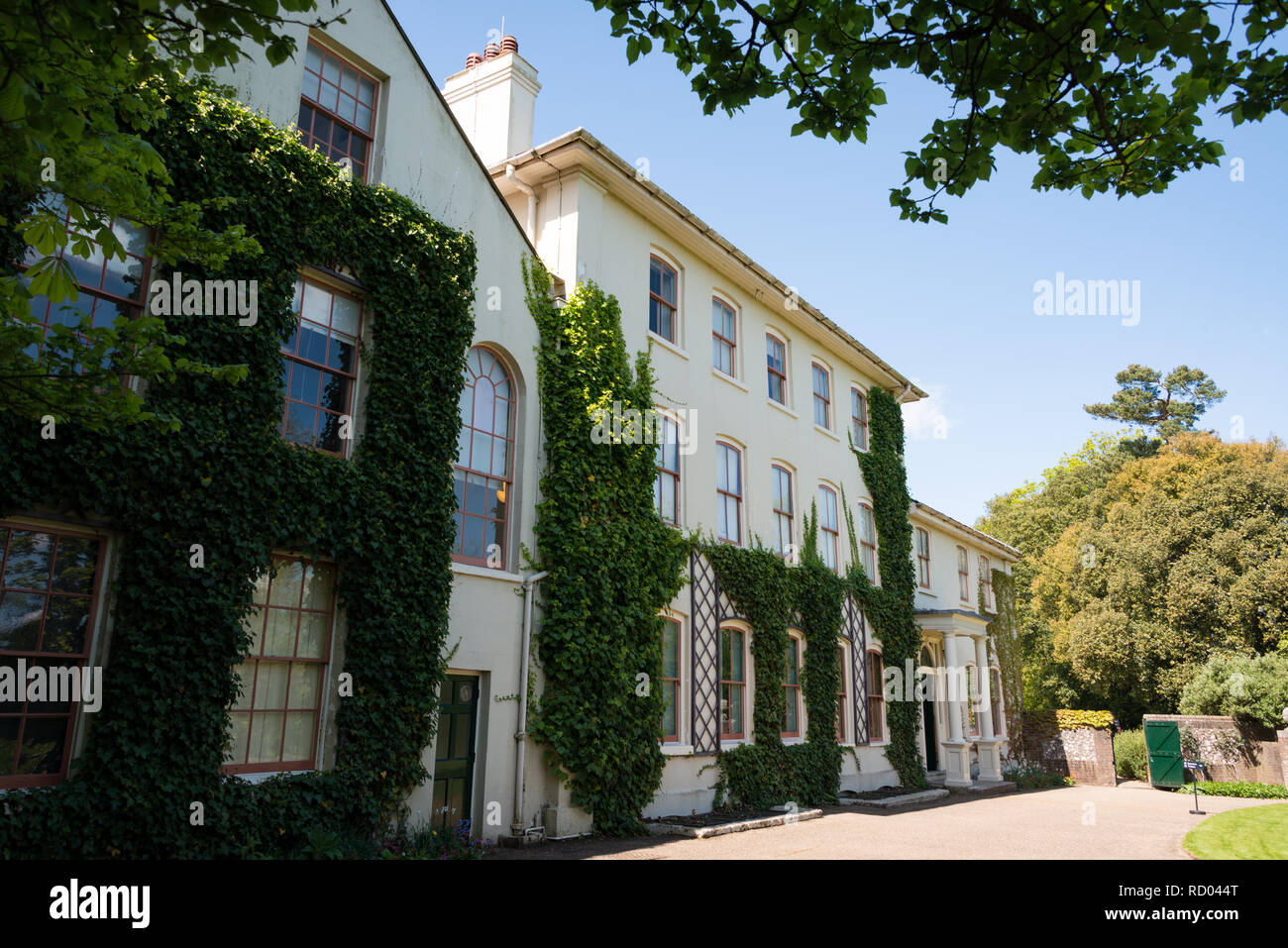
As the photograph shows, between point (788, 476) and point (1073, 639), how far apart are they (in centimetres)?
1825

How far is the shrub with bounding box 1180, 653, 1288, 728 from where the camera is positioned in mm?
24672

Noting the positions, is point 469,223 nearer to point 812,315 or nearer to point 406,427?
point 406,427

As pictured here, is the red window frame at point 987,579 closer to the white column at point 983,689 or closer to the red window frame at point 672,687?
the white column at point 983,689

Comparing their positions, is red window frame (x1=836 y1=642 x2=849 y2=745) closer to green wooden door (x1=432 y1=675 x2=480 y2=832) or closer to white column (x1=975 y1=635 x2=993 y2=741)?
white column (x1=975 y1=635 x2=993 y2=741)

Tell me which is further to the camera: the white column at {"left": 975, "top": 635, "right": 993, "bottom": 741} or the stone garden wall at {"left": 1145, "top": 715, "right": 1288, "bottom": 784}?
the white column at {"left": 975, "top": 635, "right": 993, "bottom": 741}

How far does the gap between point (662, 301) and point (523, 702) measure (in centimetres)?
847

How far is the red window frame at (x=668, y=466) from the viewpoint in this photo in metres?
16.0

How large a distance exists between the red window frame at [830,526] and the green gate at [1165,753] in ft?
40.2

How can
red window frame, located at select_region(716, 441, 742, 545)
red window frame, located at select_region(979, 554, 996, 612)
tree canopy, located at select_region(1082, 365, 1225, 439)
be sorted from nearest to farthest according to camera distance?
red window frame, located at select_region(716, 441, 742, 545) < red window frame, located at select_region(979, 554, 996, 612) < tree canopy, located at select_region(1082, 365, 1225, 439)

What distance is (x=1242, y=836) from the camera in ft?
43.2

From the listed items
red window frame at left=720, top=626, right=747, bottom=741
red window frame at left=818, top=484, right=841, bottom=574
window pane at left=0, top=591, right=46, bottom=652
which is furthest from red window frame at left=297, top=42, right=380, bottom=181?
red window frame at left=818, top=484, right=841, bottom=574

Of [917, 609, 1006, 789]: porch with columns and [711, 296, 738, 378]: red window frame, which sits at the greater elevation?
[711, 296, 738, 378]: red window frame

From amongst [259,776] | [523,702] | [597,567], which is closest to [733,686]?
[597,567]

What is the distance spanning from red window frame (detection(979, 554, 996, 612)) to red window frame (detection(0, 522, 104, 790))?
27.4 meters
